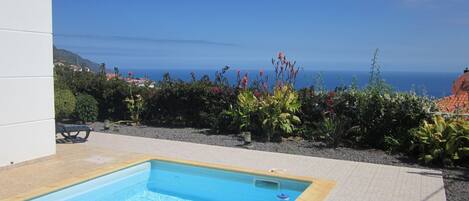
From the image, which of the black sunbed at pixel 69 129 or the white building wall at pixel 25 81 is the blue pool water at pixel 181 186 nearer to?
the white building wall at pixel 25 81

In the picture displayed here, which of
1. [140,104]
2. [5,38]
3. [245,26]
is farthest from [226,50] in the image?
[5,38]

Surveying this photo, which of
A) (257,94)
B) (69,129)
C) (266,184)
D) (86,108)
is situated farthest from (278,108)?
(86,108)

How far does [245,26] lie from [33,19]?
56.4ft

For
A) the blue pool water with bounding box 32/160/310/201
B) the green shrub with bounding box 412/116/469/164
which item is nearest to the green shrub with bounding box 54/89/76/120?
the blue pool water with bounding box 32/160/310/201

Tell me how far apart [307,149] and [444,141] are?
105 inches

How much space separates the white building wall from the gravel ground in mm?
3411

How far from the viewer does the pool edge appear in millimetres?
5746

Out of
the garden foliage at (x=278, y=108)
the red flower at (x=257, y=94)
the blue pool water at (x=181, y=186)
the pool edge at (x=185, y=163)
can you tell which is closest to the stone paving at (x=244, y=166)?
the pool edge at (x=185, y=163)

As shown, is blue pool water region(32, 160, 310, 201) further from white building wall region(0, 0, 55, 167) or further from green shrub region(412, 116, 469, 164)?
green shrub region(412, 116, 469, 164)

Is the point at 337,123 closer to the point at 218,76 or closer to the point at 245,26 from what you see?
the point at 218,76

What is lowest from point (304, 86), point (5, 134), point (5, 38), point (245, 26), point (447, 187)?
point (447, 187)

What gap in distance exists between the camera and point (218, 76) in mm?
12125

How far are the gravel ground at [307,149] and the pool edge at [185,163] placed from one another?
176 centimetres

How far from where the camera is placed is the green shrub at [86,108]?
41.7ft
